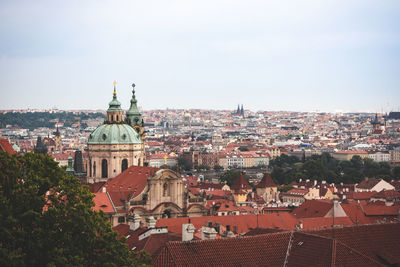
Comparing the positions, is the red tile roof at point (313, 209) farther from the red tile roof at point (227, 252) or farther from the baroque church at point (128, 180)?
the red tile roof at point (227, 252)

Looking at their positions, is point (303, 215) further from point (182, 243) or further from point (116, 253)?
point (116, 253)

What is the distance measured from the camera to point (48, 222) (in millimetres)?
21828

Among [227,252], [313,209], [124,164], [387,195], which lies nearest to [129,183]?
[124,164]

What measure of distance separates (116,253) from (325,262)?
24.0 ft

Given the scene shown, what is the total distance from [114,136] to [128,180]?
9576 mm

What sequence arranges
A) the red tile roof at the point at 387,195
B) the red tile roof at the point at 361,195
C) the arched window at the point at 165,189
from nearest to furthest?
the arched window at the point at 165,189 → the red tile roof at the point at 387,195 → the red tile roof at the point at 361,195

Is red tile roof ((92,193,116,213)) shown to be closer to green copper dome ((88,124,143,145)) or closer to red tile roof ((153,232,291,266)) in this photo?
green copper dome ((88,124,143,145))

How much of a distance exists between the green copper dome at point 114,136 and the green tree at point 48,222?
151 feet

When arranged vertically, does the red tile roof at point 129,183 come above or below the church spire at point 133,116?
below

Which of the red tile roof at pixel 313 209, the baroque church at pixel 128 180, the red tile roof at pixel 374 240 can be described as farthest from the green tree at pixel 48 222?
the red tile roof at pixel 313 209

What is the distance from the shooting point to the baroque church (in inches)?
2152

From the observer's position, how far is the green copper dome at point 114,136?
69.2 meters

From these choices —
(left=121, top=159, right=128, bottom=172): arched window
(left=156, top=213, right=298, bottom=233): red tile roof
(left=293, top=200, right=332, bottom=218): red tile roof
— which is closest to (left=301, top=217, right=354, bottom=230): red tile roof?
(left=156, top=213, right=298, bottom=233): red tile roof

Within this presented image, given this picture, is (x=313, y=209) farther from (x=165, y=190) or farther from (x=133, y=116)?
(x=133, y=116)
